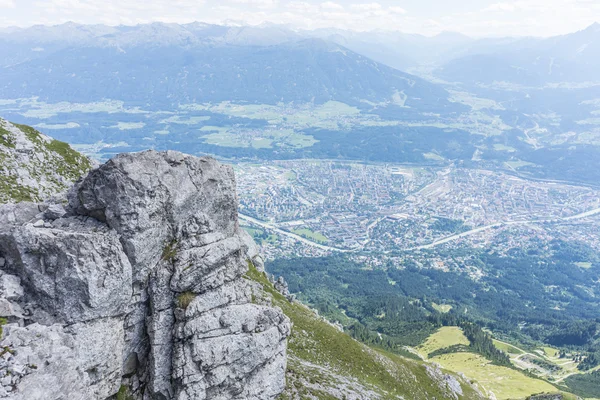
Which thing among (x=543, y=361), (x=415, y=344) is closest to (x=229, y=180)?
(x=415, y=344)

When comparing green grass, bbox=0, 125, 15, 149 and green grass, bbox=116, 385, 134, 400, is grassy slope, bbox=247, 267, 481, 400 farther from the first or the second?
green grass, bbox=0, 125, 15, 149

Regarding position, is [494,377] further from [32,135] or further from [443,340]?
[32,135]

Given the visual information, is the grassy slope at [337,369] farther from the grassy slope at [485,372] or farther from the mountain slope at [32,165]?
the grassy slope at [485,372]

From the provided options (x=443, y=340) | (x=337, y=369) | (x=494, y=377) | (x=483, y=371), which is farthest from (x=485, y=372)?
(x=337, y=369)

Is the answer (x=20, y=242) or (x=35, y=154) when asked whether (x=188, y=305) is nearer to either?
(x=20, y=242)

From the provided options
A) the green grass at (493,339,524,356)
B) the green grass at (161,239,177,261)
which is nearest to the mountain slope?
the green grass at (161,239,177,261)

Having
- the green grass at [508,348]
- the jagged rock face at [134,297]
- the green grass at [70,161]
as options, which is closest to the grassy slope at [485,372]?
the green grass at [508,348]
